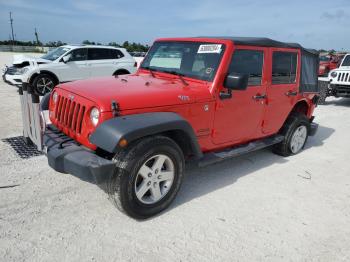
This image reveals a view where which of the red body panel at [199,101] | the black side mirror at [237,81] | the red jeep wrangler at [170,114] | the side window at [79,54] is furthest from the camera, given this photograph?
the side window at [79,54]

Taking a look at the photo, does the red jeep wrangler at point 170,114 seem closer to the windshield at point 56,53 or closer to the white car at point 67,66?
the white car at point 67,66

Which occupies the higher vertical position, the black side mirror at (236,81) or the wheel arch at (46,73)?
the black side mirror at (236,81)

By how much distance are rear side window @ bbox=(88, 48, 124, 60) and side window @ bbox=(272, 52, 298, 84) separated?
7.82 meters

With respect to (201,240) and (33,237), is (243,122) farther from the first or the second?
(33,237)

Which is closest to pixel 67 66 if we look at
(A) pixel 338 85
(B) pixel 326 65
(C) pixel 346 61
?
(A) pixel 338 85

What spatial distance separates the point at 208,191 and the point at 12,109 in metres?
5.92

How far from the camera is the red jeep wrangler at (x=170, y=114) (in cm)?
298

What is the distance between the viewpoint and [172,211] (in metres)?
3.47

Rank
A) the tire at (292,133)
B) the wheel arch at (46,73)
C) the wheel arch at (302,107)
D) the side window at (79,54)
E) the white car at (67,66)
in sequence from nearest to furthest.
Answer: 1. the tire at (292,133)
2. the wheel arch at (302,107)
3. the wheel arch at (46,73)
4. the white car at (67,66)
5. the side window at (79,54)

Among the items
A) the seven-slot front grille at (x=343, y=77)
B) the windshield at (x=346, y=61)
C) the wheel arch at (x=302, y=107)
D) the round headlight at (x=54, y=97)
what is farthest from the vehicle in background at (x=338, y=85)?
the round headlight at (x=54, y=97)

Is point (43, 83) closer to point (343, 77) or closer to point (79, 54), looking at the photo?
point (79, 54)

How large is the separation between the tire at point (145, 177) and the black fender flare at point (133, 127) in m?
0.15

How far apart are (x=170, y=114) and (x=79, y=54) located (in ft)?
27.9

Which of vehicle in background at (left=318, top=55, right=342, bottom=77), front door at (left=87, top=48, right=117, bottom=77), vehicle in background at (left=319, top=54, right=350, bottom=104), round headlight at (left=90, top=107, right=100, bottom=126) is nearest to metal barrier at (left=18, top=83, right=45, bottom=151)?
round headlight at (left=90, top=107, right=100, bottom=126)
